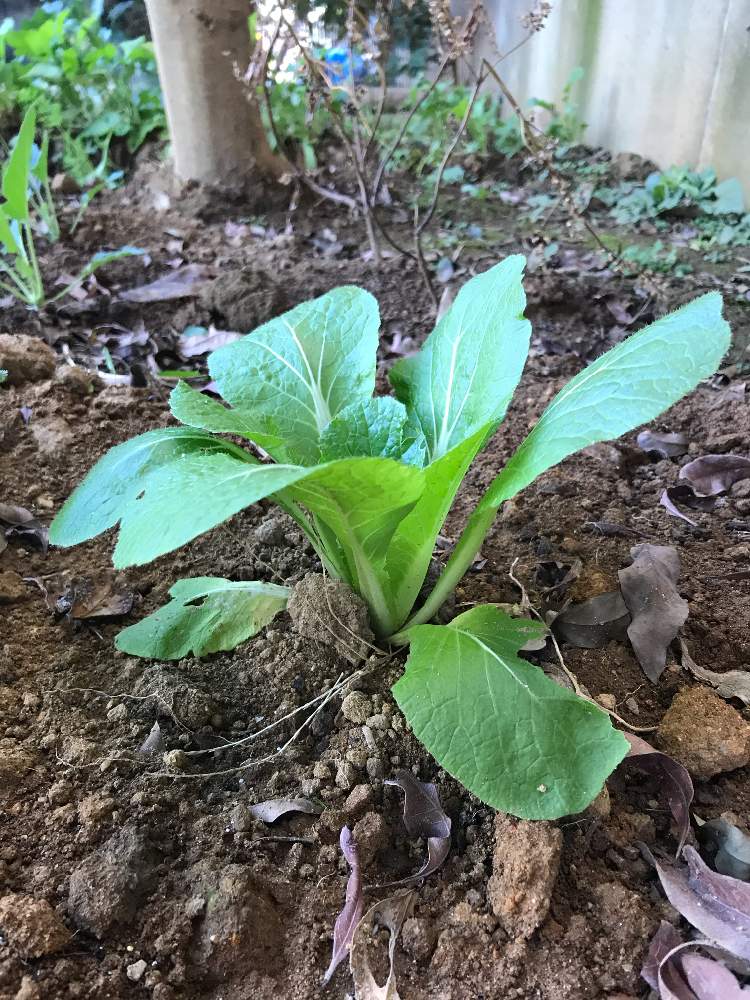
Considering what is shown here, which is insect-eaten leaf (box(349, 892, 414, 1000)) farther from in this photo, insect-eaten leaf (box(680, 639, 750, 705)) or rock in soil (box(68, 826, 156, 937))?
insect-eaten leaf (box(680, 639, 750, 705))

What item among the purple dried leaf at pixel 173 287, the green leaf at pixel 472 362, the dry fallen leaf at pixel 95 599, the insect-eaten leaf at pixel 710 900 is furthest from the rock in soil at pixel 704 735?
the purple dried leaf at pixel 173 287

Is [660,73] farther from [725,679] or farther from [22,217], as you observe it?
[725,679]

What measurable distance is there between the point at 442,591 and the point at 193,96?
3.57 m

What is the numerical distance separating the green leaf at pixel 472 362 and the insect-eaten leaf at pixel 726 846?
28.1 inches

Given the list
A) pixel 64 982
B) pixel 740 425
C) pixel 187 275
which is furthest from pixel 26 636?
pixel 187 275

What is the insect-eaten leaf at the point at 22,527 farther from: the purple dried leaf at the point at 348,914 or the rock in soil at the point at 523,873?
the rock in soil at the point at 523,873

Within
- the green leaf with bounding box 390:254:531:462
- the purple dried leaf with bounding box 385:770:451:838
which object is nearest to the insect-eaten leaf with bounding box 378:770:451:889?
the purple dried leaf with bounding box 385:770:451:838

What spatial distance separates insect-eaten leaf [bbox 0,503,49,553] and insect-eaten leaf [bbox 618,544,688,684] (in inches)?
51.0

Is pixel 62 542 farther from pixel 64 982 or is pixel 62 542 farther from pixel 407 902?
pixel 407 902

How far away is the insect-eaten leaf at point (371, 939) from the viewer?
98 centimetres

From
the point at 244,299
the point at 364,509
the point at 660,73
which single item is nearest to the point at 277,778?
the point at 364,509

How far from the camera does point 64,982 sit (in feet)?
3.23

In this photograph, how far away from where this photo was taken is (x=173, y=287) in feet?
10.3

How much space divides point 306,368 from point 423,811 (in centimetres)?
87
